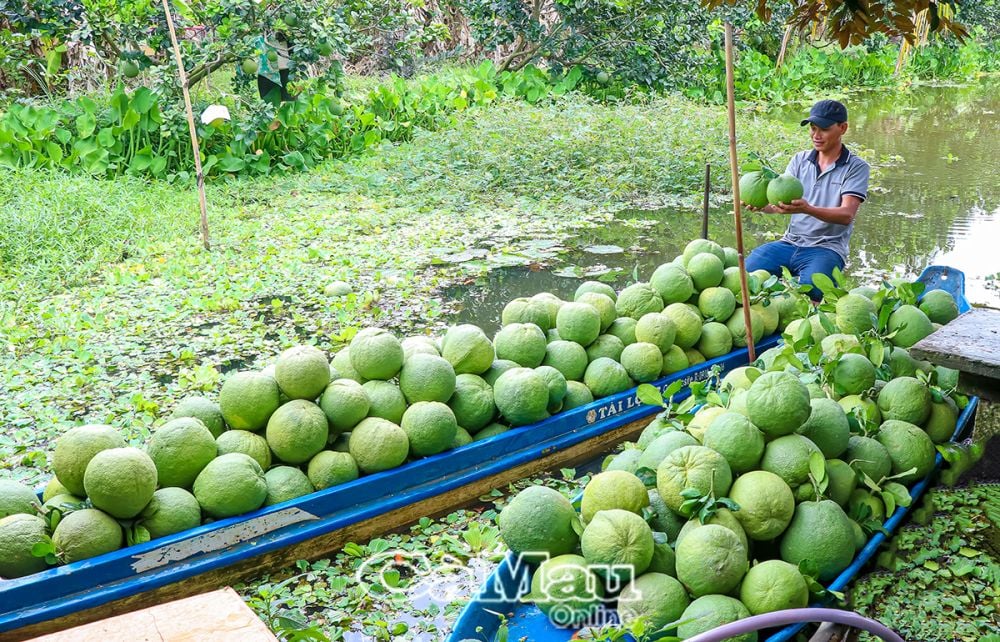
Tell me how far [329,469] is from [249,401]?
1.30ft

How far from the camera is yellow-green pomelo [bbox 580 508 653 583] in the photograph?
2.28 m

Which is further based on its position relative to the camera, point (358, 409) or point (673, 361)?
point (673, 361)

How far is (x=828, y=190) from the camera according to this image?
16.9 feet

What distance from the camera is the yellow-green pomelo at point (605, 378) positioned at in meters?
3.90

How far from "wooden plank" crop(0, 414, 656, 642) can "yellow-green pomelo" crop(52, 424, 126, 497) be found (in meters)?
0.42

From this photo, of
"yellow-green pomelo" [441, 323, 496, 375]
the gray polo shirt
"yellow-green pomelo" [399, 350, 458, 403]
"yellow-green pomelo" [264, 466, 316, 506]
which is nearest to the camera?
"yellow-green pomelo" [264, 466, 316, 506]

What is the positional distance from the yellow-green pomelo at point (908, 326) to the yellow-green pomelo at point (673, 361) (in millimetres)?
942

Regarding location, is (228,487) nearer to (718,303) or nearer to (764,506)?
(764,506)

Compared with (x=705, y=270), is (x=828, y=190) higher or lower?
higher

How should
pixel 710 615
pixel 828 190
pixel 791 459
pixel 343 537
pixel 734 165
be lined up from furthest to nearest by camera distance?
pixel 828 190, pixel 734 165, pixel 343 537, pixel 791 459, pixel 710 615

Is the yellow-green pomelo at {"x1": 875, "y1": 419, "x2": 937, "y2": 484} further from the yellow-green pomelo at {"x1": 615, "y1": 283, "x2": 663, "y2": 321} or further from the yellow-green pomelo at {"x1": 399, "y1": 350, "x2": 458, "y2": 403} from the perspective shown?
the yellow-green pomelo at {"x1": 399, "y1": 350, "x2": 458, "y2": 403}

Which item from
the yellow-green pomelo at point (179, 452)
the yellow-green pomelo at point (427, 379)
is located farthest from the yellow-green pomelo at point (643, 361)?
the yellow-green pomelo at point (179, 452)

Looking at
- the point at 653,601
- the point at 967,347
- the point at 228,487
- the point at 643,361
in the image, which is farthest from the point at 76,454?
the point at 967,347

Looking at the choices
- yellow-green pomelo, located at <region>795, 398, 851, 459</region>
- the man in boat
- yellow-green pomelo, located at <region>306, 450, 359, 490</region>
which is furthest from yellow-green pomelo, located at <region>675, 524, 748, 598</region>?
the man in boat
